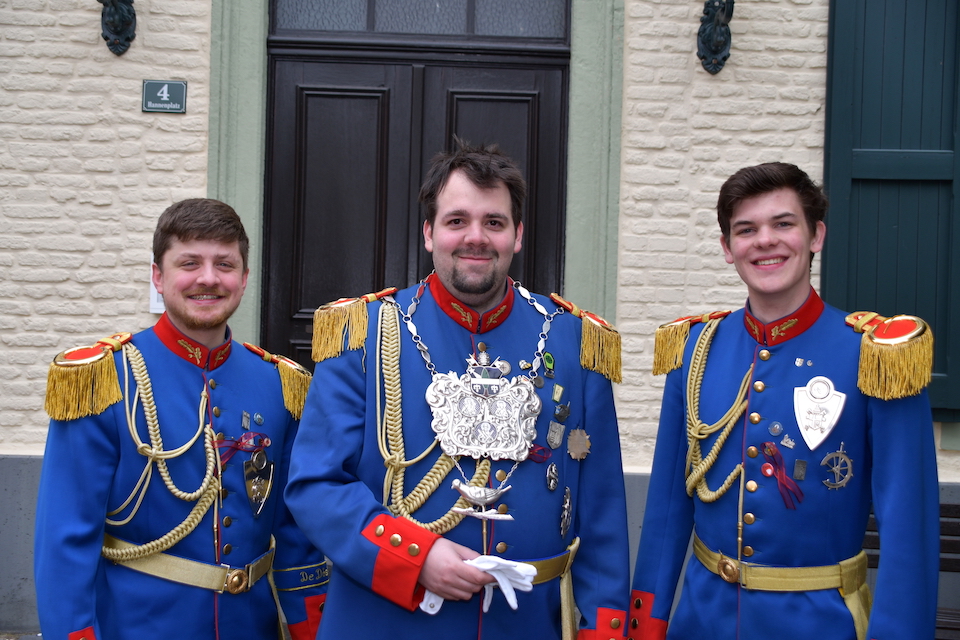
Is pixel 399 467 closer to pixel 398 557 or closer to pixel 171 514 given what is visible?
pixel 398 557

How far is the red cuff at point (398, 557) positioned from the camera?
187 cm

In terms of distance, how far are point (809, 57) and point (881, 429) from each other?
316 cm

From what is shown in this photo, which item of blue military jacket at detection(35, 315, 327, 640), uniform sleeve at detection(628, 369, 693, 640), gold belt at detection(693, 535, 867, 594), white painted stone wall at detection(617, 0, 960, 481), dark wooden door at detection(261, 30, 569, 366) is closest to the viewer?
blue military jacket at detection(35, 315, 327, 640)

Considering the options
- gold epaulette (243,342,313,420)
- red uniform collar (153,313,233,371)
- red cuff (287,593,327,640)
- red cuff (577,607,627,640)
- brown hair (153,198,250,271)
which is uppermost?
brown hair (153,198,250,271)

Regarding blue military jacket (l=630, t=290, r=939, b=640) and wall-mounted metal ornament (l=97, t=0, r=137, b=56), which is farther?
wall-mounted metal ornament (l=97, t=0, r=137, b=56)

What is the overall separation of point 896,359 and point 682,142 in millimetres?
2761

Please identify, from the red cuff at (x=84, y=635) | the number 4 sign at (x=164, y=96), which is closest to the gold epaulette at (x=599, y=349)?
the red cuff at (x=84, y=635)

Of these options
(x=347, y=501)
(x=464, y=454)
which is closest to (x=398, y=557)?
(x=347, y=501)

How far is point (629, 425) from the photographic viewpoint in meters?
4.53

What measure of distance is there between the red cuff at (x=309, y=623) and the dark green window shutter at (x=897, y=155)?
11.2 ft

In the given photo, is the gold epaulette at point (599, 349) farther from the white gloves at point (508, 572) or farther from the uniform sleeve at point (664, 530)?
the white gloves at point (508, 572)

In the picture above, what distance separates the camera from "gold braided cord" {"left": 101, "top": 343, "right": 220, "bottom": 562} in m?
2.06

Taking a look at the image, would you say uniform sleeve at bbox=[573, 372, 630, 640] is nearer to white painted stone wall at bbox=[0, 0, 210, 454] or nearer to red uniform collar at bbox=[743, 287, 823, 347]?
red uniform collar at bbox=[743, 287, 823, 347]

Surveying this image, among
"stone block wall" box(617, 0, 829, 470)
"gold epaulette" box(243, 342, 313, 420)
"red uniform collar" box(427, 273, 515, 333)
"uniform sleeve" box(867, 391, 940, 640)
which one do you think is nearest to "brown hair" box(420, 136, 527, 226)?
"red uniform collar" box(427, 273, 515, 333)
